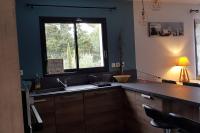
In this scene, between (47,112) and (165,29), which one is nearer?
(47,112)

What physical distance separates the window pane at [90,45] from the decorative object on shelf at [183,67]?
1676 millimetres

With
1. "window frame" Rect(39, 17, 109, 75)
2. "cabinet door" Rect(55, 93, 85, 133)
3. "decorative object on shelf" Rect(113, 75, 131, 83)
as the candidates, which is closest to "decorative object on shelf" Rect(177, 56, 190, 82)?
"decorative object on shelf" Rect(113, 75, 131, 83)

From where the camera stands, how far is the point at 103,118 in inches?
146

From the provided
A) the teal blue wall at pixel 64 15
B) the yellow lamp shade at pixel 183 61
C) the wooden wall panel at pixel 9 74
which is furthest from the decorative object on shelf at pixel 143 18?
the wooden wall panel at pixel 9 74

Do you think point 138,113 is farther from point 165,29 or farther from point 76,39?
point 165,29

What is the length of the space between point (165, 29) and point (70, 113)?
2.66 metres

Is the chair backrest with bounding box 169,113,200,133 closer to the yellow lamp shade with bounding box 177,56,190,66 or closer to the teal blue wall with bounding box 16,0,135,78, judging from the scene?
the teal blue wall with bounding box 16,0,135,78

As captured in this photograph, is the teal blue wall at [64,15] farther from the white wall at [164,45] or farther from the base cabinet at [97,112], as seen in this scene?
the base cabinet at [97,112]

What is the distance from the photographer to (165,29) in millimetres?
4891

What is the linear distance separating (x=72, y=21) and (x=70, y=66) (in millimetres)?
767

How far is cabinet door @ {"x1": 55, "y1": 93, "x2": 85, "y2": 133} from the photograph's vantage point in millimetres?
3414

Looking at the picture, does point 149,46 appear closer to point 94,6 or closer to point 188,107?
point 94,6

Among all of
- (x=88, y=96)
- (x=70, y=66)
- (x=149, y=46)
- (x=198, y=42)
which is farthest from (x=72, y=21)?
(x=198, y=42)

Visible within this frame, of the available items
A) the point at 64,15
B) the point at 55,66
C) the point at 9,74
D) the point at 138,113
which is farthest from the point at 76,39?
the point at 9,74
